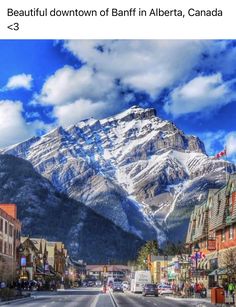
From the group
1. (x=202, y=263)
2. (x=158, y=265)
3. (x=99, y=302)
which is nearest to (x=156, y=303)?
(x=99, y=302)

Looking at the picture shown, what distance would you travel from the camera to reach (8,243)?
104812mm

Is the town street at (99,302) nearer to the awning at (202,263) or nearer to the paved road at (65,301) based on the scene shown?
the paved road at (65,301)

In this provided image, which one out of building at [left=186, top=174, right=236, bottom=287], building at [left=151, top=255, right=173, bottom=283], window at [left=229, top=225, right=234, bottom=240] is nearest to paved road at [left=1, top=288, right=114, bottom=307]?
building at [left=186, top=174, right=236, bottom=287]

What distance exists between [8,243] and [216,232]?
3923 cm

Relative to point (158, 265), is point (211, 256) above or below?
above

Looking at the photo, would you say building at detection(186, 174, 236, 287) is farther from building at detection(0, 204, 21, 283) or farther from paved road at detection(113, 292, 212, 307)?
building at detection(0, 204, 21, 283)

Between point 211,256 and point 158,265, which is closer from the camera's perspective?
point 211,256

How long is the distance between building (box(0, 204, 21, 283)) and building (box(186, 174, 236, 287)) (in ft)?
89.8

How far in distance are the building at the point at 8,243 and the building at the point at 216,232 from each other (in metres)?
27.4

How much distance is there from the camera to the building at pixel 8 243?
91.1 metres

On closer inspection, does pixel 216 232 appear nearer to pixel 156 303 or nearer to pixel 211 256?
pixel 211 256

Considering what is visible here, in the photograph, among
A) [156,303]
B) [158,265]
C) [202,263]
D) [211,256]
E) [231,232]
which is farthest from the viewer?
[158,265]

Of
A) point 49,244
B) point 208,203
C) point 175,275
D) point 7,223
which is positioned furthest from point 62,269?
point 208,203
